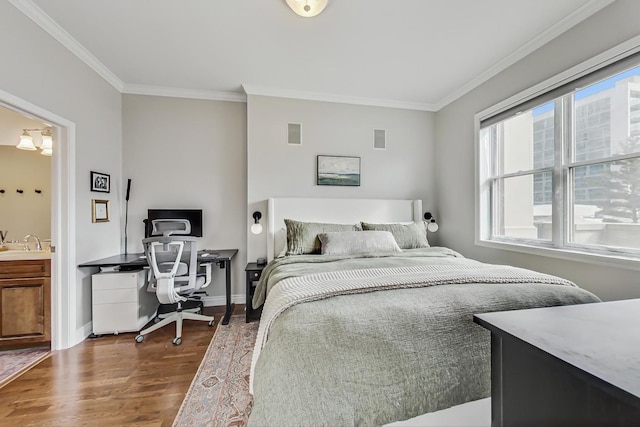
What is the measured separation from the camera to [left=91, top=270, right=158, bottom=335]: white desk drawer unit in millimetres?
2582

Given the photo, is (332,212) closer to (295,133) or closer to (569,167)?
(295,133)

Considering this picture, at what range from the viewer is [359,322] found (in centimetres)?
110

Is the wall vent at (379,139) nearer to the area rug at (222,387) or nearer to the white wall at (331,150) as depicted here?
the white wall at (331,150)

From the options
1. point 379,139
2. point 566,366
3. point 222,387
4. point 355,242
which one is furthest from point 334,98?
point 566,366

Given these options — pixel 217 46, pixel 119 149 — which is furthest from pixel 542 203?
pixel 119 149

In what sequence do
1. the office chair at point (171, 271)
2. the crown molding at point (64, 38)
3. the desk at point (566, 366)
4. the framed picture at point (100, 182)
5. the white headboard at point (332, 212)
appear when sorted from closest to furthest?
the desk at point (566, 366)
the crown molding at point (64, 38)
the office chair at point (171, 271)
the framed picture at point (100, 182)
the white headboard at point (332, 212)

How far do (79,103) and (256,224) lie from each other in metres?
2.00

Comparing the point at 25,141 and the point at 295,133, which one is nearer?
the point at 25,141

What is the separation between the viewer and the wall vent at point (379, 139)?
3641mm

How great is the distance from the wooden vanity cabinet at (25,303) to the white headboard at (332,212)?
78.3 inches

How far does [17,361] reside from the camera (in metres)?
2.14

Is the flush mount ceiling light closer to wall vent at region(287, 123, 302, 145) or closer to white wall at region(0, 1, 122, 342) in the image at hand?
wall vent at region(287, 123, 302, 145)

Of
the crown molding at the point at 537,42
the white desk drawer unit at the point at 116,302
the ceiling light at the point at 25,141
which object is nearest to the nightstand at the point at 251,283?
the white desk drawer unit at the point at 116,302

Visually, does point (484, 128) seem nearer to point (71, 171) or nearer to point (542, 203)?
point (542, 203)
